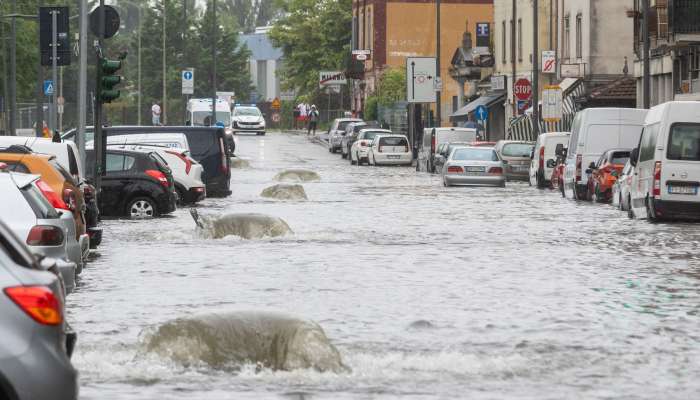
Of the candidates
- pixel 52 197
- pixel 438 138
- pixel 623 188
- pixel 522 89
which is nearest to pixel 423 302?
pixel 52 197

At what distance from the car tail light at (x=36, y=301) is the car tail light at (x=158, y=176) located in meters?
24.0

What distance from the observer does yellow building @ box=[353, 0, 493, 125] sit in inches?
4242

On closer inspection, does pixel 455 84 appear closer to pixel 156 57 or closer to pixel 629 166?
pixel 156 57

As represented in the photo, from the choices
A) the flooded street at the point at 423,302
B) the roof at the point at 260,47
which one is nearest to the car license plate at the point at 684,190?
the flooded street at the point at 423,302

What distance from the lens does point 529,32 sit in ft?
251

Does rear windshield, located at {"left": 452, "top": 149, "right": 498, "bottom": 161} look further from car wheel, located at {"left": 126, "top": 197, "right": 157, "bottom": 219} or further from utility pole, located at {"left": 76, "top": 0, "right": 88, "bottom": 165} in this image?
car wheel, located at {"left": 126, "top": 197, "right": 157, "bottom": 219}

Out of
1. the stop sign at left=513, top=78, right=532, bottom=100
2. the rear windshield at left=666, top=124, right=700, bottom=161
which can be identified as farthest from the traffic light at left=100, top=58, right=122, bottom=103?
the stop sign at left=513, top=78, right=532, bottom=100

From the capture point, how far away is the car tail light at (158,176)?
104 feet

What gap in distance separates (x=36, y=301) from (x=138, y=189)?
24.1 metres

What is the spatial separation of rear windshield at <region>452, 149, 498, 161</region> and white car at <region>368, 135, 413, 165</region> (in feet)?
69.3

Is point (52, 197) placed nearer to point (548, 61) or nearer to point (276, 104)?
point (548, 61)

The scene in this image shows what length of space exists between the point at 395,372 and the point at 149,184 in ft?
67.6

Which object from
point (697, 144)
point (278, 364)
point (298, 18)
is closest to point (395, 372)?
point (278, 364)

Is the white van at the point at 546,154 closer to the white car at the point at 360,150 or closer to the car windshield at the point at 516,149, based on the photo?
the car windshield at the point at 516,149
